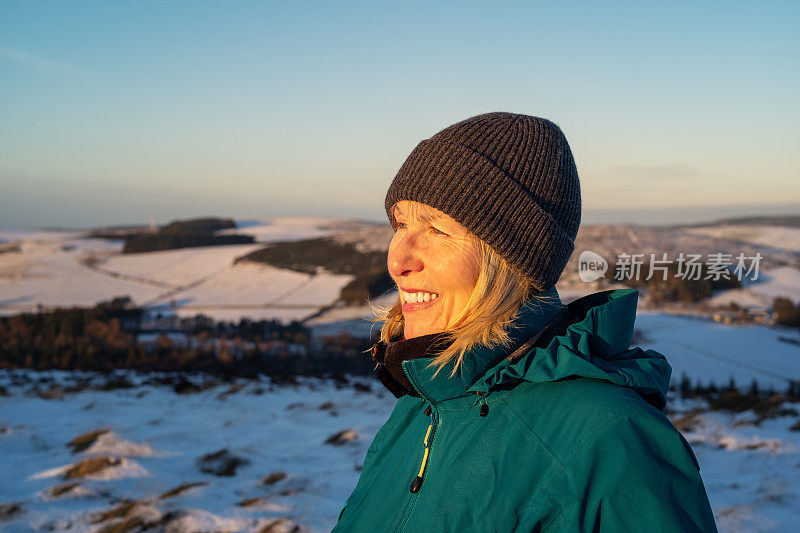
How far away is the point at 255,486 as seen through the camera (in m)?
6.55

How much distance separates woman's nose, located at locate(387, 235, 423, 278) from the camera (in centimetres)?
182

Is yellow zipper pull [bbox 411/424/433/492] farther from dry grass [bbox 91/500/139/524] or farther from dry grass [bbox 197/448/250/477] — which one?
dry grass [bbox 197/448/250/477]

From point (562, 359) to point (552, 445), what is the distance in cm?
23

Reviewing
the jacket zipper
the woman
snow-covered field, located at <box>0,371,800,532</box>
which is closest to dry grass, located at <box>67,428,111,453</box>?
snow-covered field, located at <box>0,371,800,532</box>

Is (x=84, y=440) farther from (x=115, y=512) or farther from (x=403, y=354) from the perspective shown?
(x=403, y=354)

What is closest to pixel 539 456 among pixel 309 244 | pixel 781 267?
pixel 781 267

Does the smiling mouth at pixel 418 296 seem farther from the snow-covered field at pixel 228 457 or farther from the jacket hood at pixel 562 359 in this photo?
the snow-covered field at pixel 228 457

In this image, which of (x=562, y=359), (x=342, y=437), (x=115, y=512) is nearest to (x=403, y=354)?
(x=562, y=359)

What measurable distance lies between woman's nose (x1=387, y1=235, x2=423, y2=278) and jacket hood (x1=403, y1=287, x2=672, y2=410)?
0.31 m

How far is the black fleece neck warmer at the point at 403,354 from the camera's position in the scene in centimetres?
175

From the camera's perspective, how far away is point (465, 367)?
5.46 feet

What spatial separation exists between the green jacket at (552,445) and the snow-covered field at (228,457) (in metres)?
4.16

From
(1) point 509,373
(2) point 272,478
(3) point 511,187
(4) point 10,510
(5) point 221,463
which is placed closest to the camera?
(1) point 509,373

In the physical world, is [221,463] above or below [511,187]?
below
